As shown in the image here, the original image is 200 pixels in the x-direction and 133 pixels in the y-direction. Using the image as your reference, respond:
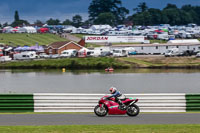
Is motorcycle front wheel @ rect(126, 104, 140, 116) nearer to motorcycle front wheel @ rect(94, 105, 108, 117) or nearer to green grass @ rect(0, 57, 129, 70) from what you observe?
motorcycle front wheel @ rect(94, 105, 108, 117)

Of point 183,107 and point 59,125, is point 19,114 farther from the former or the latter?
point 183,107

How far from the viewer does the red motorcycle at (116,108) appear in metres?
22.2

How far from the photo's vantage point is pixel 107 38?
131375mm

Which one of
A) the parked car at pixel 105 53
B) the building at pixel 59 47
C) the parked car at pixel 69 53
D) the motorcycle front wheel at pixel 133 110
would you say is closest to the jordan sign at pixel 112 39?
the building at pixel 59 47

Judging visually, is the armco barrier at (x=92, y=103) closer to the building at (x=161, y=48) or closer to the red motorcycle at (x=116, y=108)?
the red motorcycle at (x=116, y=108)

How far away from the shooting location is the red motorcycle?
22.2 metres

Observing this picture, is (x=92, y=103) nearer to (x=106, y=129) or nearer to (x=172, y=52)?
(x=106, y=129)

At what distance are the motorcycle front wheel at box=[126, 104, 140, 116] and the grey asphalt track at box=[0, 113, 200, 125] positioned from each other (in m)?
0.24

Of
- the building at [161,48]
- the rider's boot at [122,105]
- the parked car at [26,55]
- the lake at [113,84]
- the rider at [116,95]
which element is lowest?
the lake at [113,84]

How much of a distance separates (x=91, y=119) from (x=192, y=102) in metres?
5.38

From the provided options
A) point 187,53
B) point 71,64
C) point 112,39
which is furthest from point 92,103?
point 112,39

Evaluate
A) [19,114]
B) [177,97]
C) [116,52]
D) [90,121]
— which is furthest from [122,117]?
[116,52]

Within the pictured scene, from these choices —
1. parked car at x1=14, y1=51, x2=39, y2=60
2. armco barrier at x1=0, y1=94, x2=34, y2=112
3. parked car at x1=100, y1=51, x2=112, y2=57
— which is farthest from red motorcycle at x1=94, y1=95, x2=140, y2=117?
parked car at x1=14, y1=51, x2=39, y2=60

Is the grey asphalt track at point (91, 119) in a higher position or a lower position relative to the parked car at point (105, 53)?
lower
